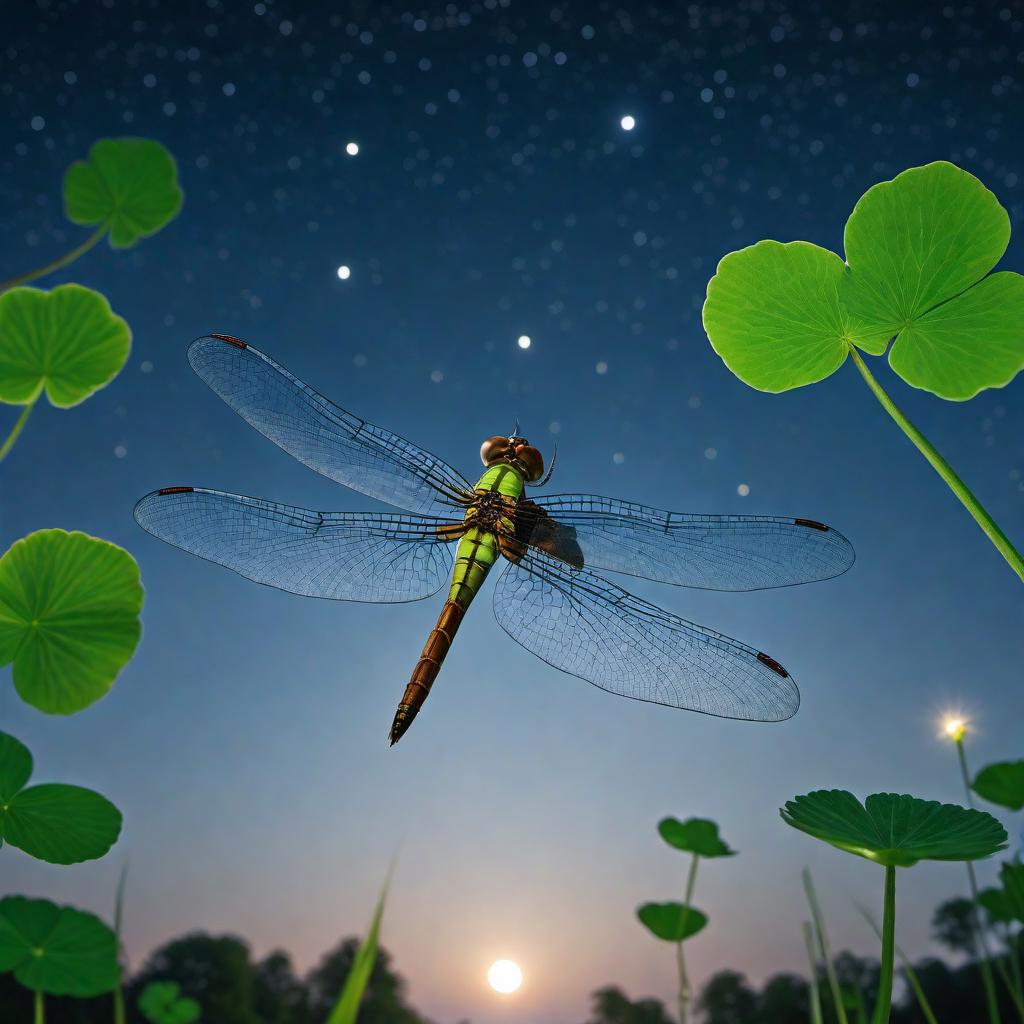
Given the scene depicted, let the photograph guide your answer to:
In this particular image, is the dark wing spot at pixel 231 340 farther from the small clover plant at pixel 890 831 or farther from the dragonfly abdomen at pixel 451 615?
the small clover plant at pixel 890 831

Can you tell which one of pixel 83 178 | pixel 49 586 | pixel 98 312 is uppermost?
pixel 83 178

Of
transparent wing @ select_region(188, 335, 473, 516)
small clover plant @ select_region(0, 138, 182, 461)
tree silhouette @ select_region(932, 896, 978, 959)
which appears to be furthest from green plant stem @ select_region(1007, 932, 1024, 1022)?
tree silhouette @ select_region(932, 896, 978, 959)

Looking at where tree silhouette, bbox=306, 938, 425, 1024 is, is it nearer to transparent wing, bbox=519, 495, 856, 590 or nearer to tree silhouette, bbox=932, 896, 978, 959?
tree silhouette, bbox=932, 896, 978, 959

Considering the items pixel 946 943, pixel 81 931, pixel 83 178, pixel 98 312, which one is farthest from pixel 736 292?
pixel 946 943

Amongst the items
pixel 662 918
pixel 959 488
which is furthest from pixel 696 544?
pixel 662 918

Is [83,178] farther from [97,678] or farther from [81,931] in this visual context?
[81,931]

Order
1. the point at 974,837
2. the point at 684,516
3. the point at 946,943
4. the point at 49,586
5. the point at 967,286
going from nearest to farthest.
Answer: the point at 974,837 → the point at 967,286 → the point at 49,586 → the point at 684,516 → the point at 946,943
